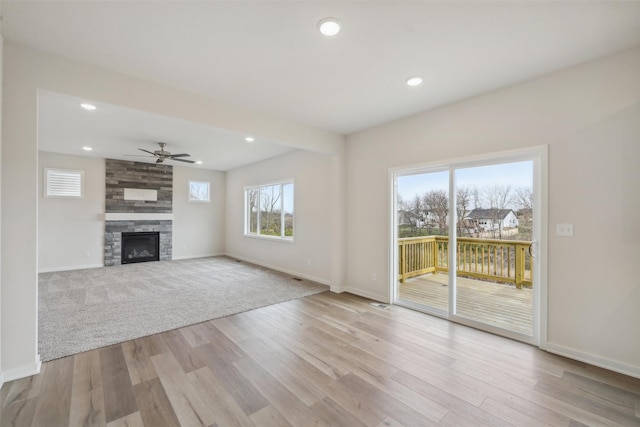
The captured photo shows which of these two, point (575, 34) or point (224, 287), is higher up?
point (575, 34)

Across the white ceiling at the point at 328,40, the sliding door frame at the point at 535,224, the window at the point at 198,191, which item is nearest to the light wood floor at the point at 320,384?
the sliding door frame at the point at 535,224

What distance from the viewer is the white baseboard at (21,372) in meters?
2.14

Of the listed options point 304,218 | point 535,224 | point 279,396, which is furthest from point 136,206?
point 535,224

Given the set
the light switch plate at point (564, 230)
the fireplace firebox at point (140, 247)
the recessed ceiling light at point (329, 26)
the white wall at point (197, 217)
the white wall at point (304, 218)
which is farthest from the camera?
the white wall at point (197, 217)

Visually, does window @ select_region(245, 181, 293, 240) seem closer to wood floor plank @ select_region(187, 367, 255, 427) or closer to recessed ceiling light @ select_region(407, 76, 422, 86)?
recessed ceiling light @ select_region(407, 76, 422, 86)

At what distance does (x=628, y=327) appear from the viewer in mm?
2264

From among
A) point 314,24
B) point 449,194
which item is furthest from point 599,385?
point 314,24

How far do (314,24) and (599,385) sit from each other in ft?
11.7

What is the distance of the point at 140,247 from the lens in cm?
731

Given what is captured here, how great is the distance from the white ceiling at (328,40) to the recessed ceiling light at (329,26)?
0.05 meters

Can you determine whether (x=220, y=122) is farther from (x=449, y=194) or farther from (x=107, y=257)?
(x=107, y=257)

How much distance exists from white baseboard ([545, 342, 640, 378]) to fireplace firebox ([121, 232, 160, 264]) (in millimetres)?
8434

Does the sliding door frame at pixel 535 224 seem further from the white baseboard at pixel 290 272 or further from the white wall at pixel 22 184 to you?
the white wall at pixel 22 184

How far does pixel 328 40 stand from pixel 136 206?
23.7ft
